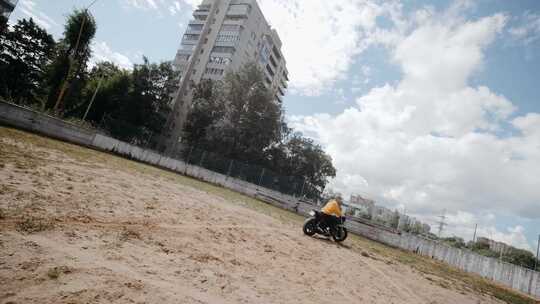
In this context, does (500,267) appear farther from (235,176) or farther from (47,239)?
(47,239)

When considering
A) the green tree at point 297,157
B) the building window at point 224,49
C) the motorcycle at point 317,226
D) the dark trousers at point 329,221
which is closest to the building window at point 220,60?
the building window at point 224,49

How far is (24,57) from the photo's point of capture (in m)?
37.4

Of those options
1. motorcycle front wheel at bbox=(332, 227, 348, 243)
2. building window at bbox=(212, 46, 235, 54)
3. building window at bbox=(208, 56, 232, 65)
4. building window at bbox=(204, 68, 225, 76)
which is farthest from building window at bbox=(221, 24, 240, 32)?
motorcycle front wheel at bbox=(332, 227, 348, 243)

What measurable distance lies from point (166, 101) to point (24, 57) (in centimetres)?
2009

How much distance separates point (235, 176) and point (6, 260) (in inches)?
927

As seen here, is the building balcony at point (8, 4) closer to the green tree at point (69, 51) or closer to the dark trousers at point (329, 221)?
the green tree at point (69, 51)

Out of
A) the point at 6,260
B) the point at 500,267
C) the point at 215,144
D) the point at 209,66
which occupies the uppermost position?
the point at 209,66

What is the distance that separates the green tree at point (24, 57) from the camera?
1357 inches

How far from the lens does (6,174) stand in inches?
208

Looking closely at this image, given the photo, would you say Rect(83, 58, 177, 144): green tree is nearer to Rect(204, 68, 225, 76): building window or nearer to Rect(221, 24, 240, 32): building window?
Rect(204, 68, 225, 76): building window

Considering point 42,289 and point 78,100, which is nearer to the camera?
point 42,289

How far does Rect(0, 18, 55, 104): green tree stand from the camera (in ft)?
113

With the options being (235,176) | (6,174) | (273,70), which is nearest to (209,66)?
(273,70)

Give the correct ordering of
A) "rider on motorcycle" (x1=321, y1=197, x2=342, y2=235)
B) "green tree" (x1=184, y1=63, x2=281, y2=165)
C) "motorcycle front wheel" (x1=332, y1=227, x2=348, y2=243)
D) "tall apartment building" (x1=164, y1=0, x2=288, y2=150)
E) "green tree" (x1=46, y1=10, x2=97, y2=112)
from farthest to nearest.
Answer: "tall apartment building" (x1=164, y1=0, x2=288, y2=150)
"green tree" (x1=184, y1=63, x2=281, y2=165)
"green tree" (x1=46, y1=10, x2=97, y2=112)
"motorcycle front wheel" (x1=332, y1=227, x2=348, y2=243)
"rider on motorcycle" (x1=321, y1=197, x2=342, y2=235)
